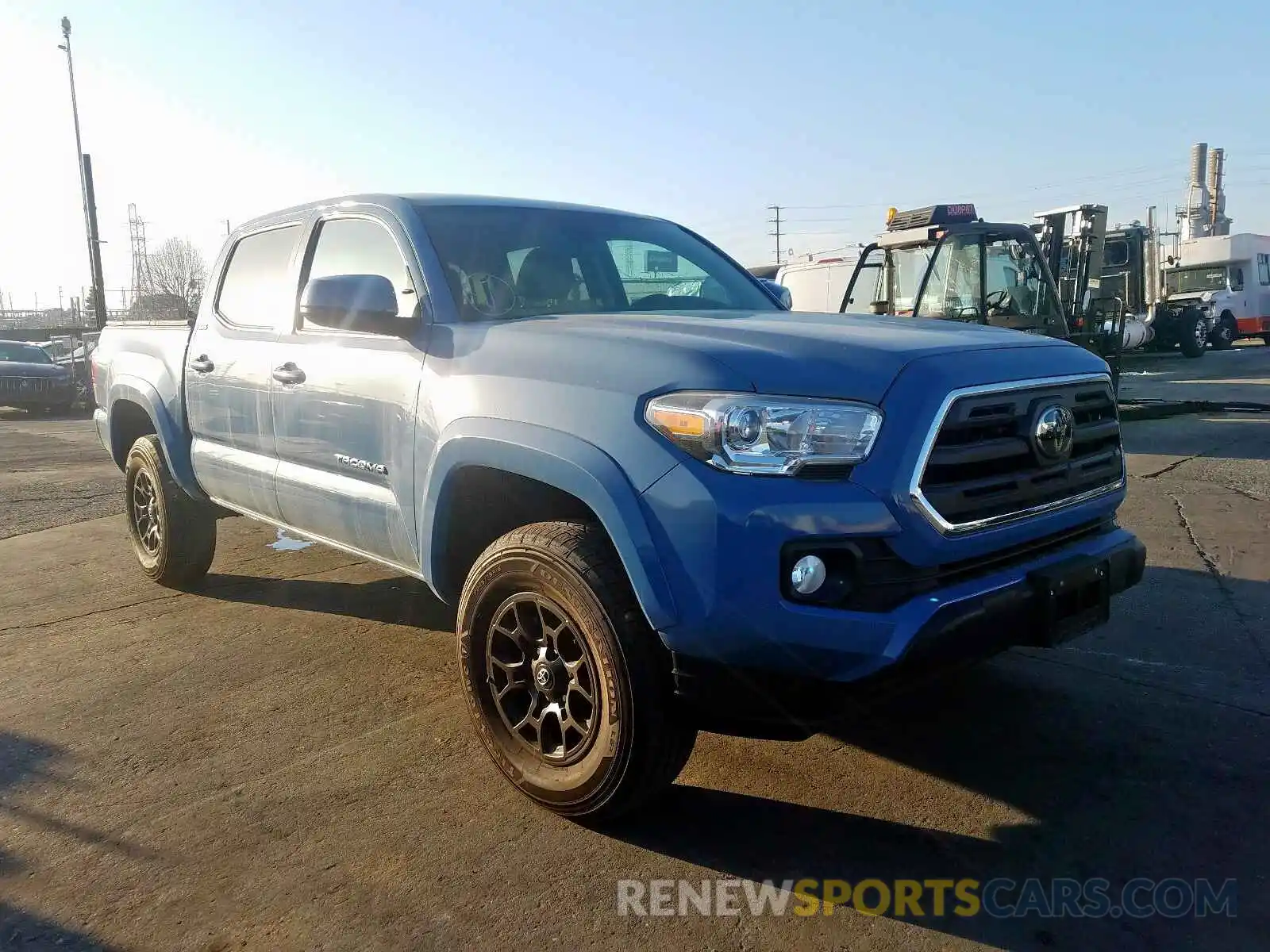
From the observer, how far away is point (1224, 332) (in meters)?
27.5

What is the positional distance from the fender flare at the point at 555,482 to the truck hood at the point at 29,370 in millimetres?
19007

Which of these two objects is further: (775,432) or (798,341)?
(798,341)

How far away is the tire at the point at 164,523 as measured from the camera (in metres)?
5.33

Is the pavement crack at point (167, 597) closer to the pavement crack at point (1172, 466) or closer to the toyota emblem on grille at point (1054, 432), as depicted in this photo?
the toyota emblem on grille at point (1054, 432)

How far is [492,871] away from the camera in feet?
8.91

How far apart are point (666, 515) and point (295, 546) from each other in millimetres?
4756

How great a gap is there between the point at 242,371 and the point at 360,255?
915 millimetres

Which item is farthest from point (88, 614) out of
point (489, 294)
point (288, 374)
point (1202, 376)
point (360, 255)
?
point (1202, 376)

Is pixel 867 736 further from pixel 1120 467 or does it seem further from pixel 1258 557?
pixel 1258 557

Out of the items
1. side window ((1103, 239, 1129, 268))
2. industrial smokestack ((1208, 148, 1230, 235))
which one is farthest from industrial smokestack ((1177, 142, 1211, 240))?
side window ((1103, 239, 1129, 268))

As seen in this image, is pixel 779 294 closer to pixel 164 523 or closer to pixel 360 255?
pixel 360 255

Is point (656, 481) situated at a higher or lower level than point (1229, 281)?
lower

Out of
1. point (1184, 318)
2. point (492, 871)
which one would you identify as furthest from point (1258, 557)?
point (1184, 318)

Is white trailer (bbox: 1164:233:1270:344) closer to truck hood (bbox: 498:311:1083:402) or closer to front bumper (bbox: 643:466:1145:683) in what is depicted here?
truck hood (bbox: 498:311:1083:402)
